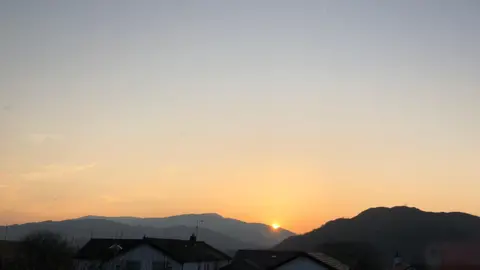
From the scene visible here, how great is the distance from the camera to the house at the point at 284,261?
45000 mm

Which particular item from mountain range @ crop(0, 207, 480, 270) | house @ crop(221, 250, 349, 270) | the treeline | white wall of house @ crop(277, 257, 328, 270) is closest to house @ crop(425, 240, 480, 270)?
mountain range @ crop(0, 207, 480, 270)

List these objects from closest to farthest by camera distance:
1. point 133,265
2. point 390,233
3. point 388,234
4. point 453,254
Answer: point 133,265 < point 453,254 < point 388,234 < point 390,233

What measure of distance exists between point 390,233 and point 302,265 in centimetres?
8009

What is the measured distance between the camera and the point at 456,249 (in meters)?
104

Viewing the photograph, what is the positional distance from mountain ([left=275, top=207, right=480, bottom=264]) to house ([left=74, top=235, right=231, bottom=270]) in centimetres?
5146

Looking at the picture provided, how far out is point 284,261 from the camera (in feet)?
148

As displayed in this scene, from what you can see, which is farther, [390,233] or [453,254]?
[390,233]

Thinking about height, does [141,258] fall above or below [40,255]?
below

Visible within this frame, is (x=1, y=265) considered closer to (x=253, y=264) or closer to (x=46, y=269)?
(x=46, y=269)

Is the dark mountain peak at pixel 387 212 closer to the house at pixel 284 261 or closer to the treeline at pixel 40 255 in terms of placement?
the house at pixel 284 261

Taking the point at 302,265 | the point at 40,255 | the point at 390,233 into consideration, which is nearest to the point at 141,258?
the point at 40,255

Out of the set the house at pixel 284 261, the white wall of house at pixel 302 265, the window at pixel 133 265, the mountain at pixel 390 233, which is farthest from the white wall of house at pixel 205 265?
the mountain at pixel 390 233

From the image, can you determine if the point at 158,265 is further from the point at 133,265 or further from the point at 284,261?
the point at 284,261

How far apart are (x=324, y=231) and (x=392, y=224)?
52.6ft
